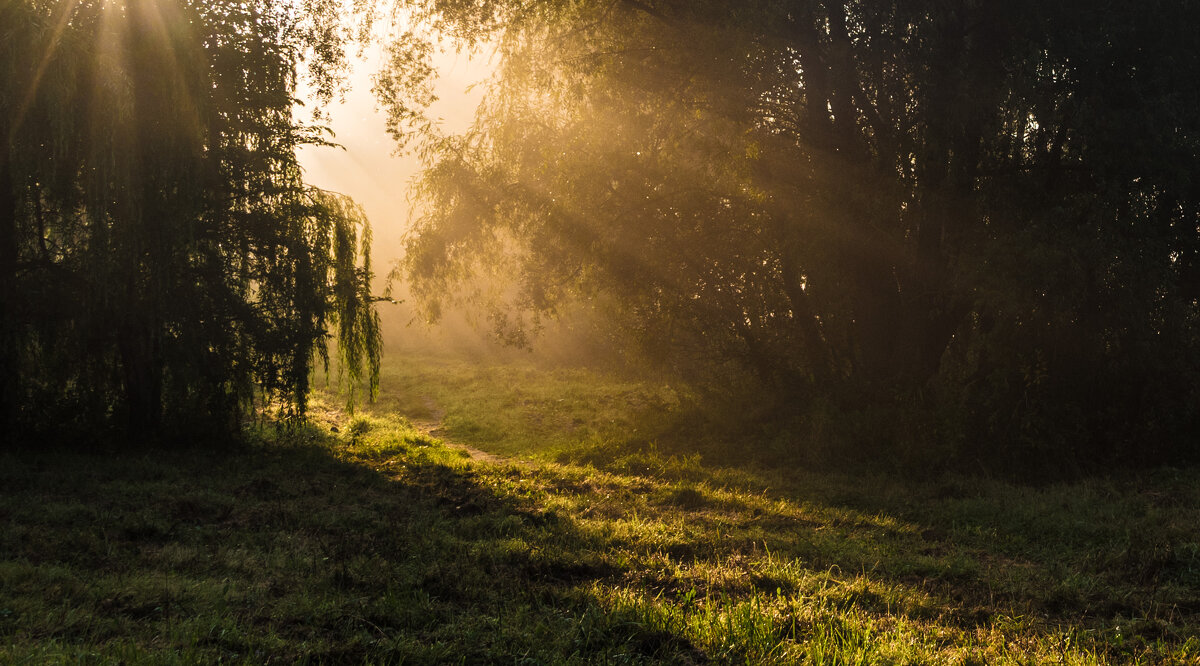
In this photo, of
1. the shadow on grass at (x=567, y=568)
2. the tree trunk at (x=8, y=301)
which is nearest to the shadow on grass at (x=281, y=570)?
the shadow on grass at (x=567, y=568)

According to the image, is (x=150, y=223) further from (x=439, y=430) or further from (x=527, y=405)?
(x=527, y=405)

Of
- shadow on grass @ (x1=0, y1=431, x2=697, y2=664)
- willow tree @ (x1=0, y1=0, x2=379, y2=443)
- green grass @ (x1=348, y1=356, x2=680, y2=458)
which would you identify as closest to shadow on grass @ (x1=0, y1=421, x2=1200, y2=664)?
shadow on grass @ (x1=0, y1=431, x2=697, y2=664)

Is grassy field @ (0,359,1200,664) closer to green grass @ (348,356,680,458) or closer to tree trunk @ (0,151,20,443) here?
tree trunk @ (0,151,20,443)

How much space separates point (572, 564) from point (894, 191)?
8444mm

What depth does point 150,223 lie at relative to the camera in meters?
12.0

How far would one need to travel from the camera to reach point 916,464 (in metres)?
12.5

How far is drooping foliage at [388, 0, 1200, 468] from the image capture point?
11180 millimetres

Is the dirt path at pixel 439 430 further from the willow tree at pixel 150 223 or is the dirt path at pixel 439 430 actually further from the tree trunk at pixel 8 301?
the tree trunk at pixel 8 301

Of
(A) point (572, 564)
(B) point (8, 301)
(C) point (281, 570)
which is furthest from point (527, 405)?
(C) point (281, 570)

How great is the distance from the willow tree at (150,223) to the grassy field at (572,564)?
1.33 m

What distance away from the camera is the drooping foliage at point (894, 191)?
11180mm

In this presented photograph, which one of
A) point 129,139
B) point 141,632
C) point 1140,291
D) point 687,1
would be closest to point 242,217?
point 129,139

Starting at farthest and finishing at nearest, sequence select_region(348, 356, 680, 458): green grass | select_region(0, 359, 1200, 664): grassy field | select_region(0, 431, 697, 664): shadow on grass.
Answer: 1. select_region(348, 356, 680, 458): green grass
2. select_region(0, 359, 1200, 664): grassy field
3. select_region(0, 431, 697, 664): shadow on grass

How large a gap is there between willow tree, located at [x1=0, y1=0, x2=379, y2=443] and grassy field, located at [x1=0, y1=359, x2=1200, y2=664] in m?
1.33
